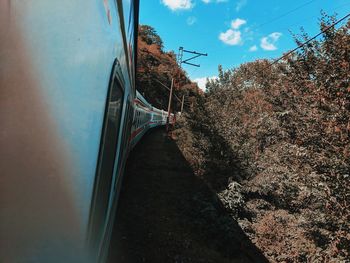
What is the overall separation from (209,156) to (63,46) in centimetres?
976

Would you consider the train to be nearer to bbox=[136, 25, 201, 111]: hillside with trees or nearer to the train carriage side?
the train carriage side

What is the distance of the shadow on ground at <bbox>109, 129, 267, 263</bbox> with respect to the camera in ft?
16.4

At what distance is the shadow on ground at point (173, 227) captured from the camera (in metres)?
5.00

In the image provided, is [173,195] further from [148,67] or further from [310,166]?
[148,67]

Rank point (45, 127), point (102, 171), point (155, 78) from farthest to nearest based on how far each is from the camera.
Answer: point (155, 78), point (102, 171), point (45, 127)

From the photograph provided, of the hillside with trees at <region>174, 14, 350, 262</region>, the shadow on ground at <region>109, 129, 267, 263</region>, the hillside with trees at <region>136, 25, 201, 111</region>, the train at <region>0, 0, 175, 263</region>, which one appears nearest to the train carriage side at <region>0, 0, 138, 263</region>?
the train at <region>0, 0, 175, 263</region>

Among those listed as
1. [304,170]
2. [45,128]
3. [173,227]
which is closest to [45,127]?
[45,128]

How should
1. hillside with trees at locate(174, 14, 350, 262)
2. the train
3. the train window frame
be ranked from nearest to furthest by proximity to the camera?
Result: 1. the train
2. the train window frame
3. hillside with trees at locate(174, 14, 350, 262)

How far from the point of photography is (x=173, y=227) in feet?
20.3

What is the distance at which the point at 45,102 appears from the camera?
30.6 inches

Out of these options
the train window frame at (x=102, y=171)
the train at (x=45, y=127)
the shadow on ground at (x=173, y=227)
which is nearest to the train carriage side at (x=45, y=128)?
the train at (x=45, y=127)

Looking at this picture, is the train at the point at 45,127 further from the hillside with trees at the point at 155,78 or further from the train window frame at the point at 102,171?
the hillside with trees at the point at 155,78

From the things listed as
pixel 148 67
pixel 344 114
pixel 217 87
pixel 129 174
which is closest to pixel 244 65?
pixel 217 87

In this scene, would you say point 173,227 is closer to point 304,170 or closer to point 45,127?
point 304,170
